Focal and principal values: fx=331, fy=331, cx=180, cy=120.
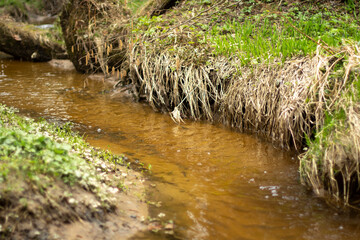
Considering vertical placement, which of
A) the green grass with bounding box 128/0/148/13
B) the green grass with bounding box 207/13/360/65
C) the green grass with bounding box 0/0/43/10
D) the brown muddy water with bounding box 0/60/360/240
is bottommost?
the brown muddy water with bounding box 0/60/360/240

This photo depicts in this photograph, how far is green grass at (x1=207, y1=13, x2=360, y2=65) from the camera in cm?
466

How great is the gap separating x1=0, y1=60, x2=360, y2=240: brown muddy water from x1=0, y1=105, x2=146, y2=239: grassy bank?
0.43 metres

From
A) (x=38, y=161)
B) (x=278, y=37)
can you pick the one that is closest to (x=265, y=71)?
(x=278, y=37)

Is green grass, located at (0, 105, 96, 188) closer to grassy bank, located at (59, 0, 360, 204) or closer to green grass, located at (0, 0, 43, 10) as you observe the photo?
grassy bank, located at (59, 0, 360, 204)

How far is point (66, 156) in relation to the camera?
2666 mm

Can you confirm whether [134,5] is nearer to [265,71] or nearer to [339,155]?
[265,71]

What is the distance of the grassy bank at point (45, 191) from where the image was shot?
7.29 ft

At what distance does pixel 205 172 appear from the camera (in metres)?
3.76

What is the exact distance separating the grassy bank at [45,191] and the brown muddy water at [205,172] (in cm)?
43

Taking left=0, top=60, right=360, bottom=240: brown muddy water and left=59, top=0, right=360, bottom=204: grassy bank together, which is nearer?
left=0, top=60, right=360, bottom=240: brown muddy water

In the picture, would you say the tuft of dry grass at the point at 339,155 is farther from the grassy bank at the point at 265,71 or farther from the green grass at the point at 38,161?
the green grass at the point at 38,161

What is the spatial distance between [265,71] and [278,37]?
2.85 ft

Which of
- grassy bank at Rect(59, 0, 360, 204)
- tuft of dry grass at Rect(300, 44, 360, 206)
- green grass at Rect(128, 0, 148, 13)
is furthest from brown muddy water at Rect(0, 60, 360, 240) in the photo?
green grass at Rect(128, 0, 148, 13)

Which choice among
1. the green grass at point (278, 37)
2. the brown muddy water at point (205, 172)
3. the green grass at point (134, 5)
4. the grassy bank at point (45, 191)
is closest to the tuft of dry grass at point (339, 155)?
the brown muddy water at point (205, 172)
